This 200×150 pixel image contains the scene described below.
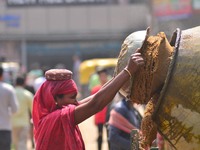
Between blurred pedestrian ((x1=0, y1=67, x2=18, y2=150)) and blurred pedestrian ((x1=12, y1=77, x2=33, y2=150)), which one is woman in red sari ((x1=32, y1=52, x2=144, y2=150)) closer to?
blurred pedestrian ((x1=0, y1=67, x2=18, y2=150))


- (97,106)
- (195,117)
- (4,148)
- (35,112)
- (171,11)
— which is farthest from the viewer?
(171,11)

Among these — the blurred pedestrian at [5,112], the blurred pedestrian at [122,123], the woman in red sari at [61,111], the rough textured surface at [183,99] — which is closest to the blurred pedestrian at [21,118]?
the blurred pedestrian at [5,112]

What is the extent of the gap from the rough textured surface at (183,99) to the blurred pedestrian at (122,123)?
4079 millimetres

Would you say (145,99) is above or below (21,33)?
above

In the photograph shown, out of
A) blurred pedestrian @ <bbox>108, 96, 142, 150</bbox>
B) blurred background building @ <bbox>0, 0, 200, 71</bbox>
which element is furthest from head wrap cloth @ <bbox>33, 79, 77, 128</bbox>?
blurred background building @ <bbox>0, 0, 200, 71</bbox>

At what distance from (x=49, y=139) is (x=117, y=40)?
117 feet

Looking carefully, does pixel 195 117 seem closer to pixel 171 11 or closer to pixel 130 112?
pixel 130 112

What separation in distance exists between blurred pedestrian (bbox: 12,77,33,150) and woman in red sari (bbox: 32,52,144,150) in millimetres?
7973

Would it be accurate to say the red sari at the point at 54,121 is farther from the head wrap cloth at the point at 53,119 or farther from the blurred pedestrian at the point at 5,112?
the blurred pedestrian at the point at 5,112

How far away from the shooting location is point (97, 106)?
4.72m

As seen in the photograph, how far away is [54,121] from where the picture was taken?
4.96 metres

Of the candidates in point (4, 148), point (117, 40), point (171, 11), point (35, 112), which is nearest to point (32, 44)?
point (117, 40)

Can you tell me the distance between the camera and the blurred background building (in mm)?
40062

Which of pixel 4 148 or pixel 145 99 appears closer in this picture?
pixel 145 99
